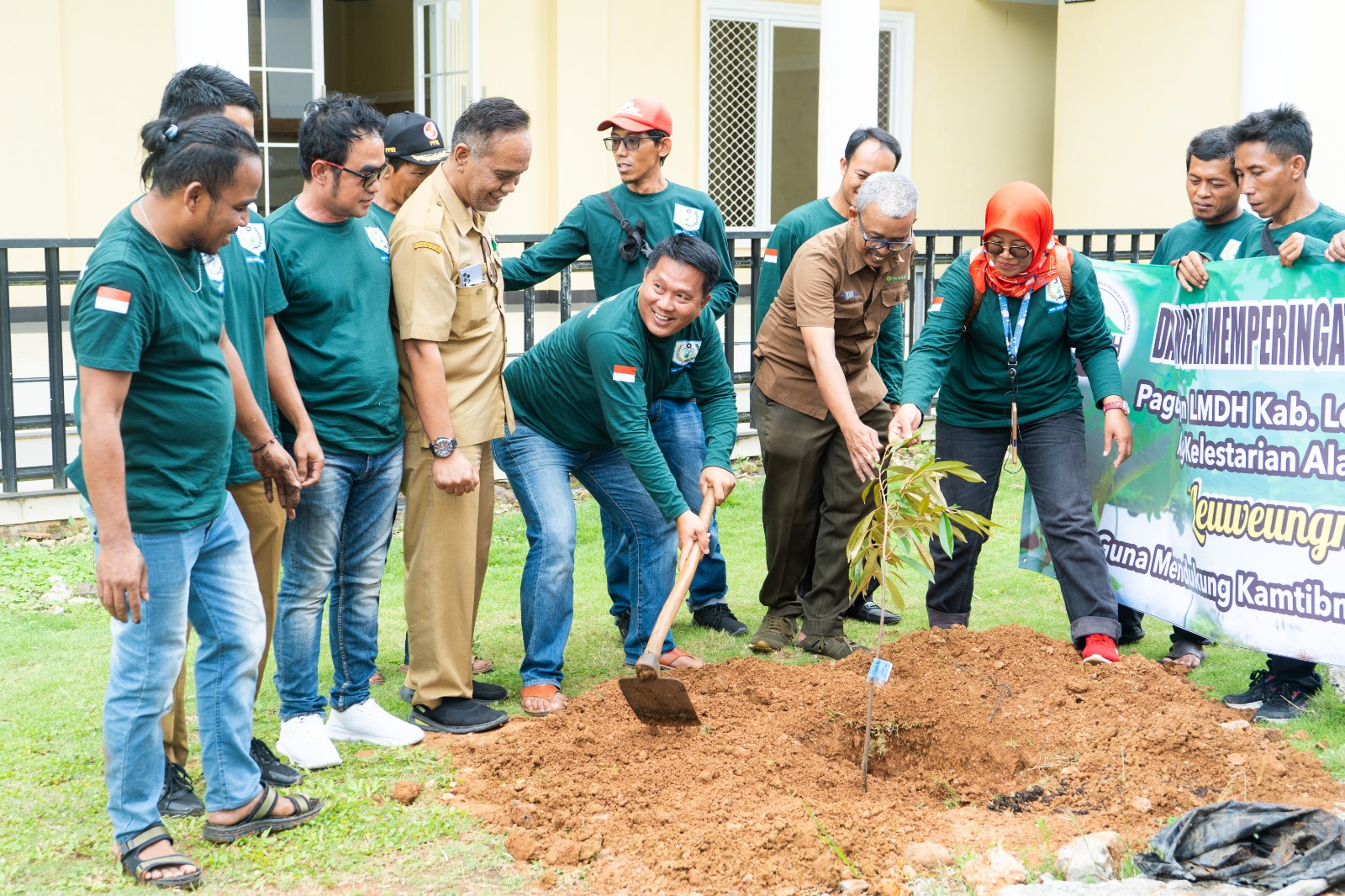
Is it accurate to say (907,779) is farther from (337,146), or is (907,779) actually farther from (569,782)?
(337,146)

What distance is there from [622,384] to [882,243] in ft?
4.01

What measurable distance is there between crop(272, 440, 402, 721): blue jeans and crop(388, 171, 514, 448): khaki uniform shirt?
28 cm

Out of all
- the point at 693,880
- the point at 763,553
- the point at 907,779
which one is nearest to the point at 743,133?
the point at 763,553

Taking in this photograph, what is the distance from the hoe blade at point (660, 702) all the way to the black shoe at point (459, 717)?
0.50 metres

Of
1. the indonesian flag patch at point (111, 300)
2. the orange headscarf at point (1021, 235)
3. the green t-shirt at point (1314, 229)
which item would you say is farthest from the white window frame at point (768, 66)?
the indonesian flag patch at point (111, 300)

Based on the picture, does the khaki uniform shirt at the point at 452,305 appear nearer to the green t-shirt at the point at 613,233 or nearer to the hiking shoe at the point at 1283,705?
the green t-shirt at the point at 613,233

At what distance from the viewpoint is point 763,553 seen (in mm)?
7461

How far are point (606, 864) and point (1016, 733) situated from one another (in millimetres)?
1592

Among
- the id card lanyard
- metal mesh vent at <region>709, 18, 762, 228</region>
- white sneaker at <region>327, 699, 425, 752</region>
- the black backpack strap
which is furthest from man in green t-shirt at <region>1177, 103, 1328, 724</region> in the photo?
metal mesh vent at <region>709, 18, 762, 228</region>

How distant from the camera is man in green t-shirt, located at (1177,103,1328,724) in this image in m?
4.67

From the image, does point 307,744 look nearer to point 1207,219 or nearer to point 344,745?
point 344,745

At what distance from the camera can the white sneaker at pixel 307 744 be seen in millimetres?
4121

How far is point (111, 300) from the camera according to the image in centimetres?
300

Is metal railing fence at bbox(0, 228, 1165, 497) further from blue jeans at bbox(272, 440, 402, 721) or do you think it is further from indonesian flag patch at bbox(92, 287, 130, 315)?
indonesian flag patch at bbox(92, 287, 130, 315)
